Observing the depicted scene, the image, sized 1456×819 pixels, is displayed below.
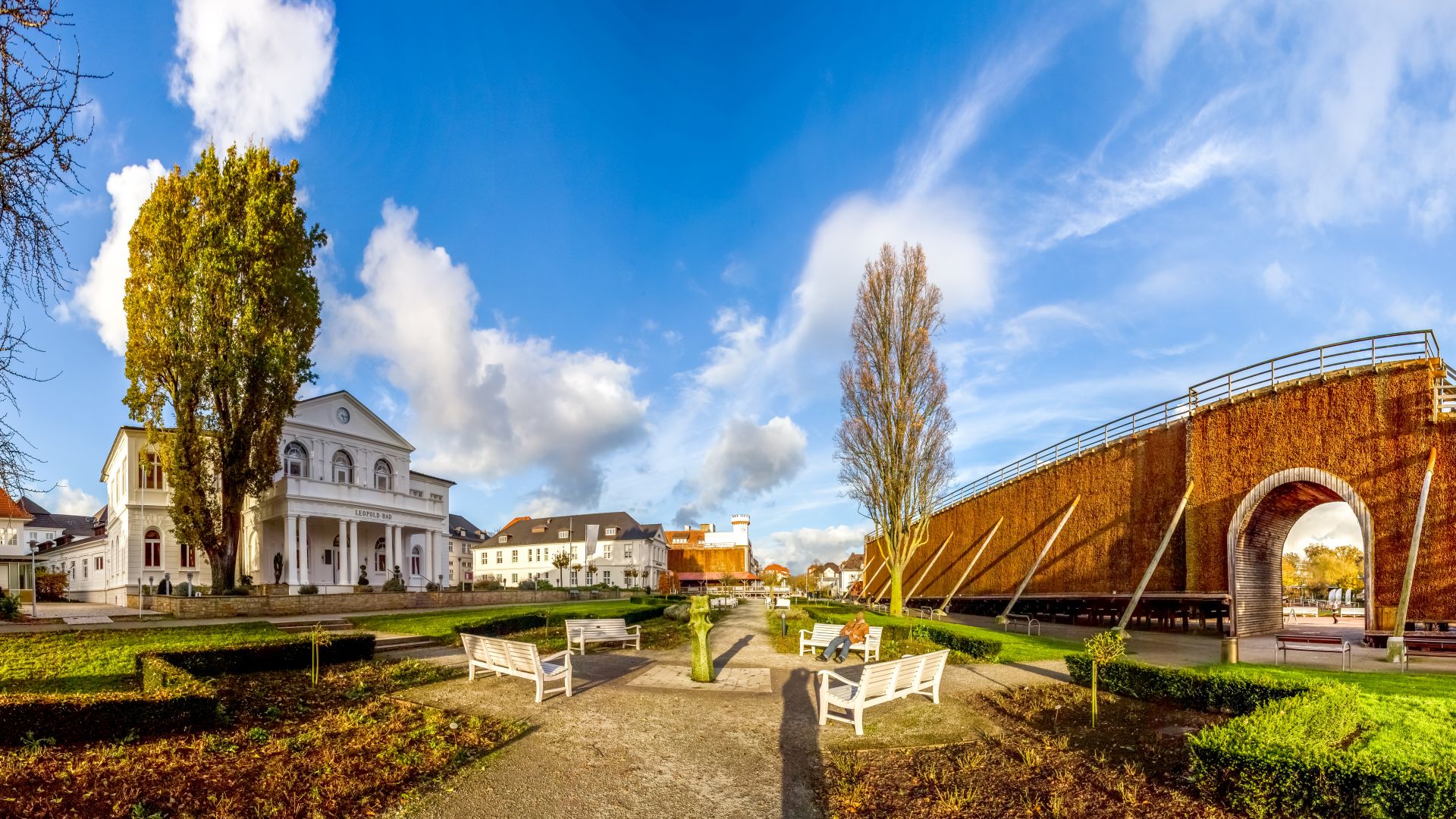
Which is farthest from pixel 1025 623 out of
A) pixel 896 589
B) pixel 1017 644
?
pixel 1017 644

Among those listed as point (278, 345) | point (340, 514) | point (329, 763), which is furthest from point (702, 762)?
point (340, 514)

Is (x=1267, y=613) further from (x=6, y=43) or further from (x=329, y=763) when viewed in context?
(x=6, y=43)

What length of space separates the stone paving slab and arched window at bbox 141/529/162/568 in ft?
106

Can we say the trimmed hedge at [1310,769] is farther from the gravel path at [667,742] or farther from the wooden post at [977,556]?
the wooden post at [977,556]

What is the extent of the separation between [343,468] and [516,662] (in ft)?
102

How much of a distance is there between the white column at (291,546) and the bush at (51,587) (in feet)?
52.2

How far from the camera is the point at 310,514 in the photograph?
31766 millimetres

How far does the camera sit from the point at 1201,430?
2177 centimetres

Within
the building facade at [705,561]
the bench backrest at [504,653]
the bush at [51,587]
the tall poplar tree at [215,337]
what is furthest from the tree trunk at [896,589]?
the building facade at [705,561]

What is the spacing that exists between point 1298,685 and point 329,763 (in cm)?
1037

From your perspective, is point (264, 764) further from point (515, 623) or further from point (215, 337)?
point (215, 337)

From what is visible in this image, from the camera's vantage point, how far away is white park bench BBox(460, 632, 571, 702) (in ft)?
32.3

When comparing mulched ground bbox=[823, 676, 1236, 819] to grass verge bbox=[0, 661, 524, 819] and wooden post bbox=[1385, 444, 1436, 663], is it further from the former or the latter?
wooden post bbox=[1385, 444, 1436, 663]

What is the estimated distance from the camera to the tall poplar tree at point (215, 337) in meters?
25.5
